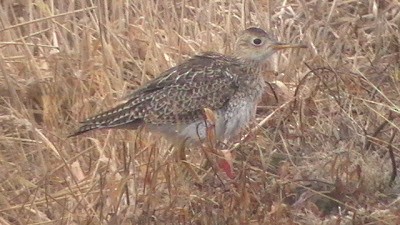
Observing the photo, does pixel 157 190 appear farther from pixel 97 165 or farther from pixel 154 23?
pixel 154 23

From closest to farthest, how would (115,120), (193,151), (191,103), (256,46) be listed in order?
(115,120)
(191,103)
(193,151)
(256,46)

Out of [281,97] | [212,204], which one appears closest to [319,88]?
[281,97]

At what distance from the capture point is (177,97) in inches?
197

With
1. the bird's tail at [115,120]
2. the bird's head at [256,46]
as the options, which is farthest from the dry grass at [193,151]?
the bird's head at [256,46]

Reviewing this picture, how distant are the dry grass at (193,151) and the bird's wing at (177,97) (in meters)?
0.14

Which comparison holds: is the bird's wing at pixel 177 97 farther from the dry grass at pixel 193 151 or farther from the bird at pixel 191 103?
the dry grass at pixel 193 151

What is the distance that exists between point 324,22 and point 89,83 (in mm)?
1581

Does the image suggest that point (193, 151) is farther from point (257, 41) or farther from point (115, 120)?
point (257, 41)

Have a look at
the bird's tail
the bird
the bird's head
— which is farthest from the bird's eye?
the bird's tail

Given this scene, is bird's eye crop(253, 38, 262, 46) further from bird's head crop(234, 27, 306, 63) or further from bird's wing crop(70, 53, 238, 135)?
bird's wing crop(70, 53, 238, 135)

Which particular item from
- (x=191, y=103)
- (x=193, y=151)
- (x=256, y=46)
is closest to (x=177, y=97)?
(x=191, y=103)

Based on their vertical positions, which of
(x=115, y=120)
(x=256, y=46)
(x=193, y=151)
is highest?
(x=256, y=46)

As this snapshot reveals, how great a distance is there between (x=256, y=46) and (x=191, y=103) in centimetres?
60

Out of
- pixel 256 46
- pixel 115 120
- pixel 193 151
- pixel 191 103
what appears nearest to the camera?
pixel 115 120
